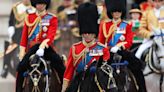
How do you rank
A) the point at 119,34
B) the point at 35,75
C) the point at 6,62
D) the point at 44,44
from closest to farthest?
the point at 35,75
the point at 44,44
the point at 119,34
the point at 6,62

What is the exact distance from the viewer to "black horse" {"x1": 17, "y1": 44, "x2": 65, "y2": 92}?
14.1 m

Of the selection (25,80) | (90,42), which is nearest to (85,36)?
(90,42)

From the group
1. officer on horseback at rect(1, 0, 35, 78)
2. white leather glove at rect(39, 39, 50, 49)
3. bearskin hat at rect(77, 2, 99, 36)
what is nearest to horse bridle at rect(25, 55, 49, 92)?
white leather glove at rect(39, 39, 50, 49)

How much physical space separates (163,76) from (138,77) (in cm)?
117

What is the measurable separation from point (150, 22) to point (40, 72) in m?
3.14

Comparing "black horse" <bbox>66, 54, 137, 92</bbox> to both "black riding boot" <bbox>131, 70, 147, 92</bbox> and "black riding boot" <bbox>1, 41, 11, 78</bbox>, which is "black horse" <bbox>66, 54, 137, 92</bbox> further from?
"black riding boot" <bbox>1, 41, 11, 78</bbox>

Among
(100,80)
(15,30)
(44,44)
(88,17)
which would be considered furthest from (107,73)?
(15,30)

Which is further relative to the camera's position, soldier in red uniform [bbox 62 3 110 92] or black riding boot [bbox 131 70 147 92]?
black riding boot [bbox 131 70 147 92]

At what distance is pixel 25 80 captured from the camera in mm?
14375

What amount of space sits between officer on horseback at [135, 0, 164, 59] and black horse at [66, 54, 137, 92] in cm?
235

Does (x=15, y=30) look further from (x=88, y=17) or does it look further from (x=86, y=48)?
(x=86, y=48)

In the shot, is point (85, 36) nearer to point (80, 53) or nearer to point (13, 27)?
point (80, 53)

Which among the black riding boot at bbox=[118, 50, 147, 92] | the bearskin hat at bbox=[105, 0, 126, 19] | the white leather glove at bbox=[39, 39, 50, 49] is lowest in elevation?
the black riding boot at bbox=[118, 50, 147, 92]

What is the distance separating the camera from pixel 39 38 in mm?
14859
